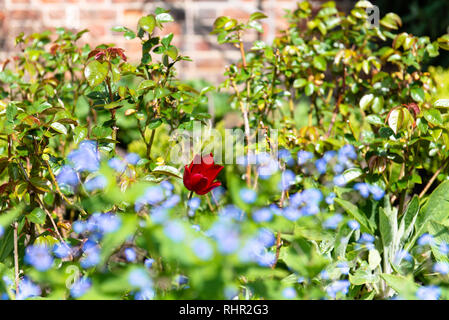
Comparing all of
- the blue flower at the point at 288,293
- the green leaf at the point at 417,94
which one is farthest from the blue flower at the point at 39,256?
the green leaf at the point at 417,94

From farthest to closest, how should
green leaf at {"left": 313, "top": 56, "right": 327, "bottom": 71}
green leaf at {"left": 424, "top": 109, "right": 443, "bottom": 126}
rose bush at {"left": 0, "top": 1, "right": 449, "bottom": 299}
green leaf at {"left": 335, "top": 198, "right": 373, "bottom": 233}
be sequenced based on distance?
green leaf at {"left": 313, "top": 56, "right": 327, "bottom": 71} < green leaf at {"left": 335, "top": 198, "right": 373, "bottom": 233} < green leaf at {"left": 424, "top": 109, "right": 443, "bottom": 126} < rose bush at {"left": 0, "top": 1, "right": 449, "bottom": 299}

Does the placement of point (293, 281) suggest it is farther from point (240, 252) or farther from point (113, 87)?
point (113, 87)

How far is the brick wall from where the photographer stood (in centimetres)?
306

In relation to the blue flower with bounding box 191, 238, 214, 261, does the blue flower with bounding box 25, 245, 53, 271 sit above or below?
below

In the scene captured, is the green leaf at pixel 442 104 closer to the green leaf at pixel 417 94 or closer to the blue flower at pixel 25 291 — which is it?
the green leaf at pixel 417 94

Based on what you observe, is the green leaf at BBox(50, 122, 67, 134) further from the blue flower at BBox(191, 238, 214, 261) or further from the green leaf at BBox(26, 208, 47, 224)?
the blue flower at BBox(191, 238, 214, 261)

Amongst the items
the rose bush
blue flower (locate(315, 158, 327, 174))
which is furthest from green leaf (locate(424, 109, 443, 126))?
blue flower (locate(315, 158, 327, 174))

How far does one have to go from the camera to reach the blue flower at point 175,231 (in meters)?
0.65

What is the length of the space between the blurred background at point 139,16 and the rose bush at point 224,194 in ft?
4.33

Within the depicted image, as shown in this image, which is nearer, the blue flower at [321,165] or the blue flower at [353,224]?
the blue flower at [353,224]

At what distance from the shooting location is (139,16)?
3129mm

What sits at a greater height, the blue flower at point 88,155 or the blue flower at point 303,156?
the blue flower at point 88,155

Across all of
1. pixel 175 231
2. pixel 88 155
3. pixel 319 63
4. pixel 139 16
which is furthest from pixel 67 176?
pixel 139 16

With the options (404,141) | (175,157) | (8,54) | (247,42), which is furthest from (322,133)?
(8,54)
